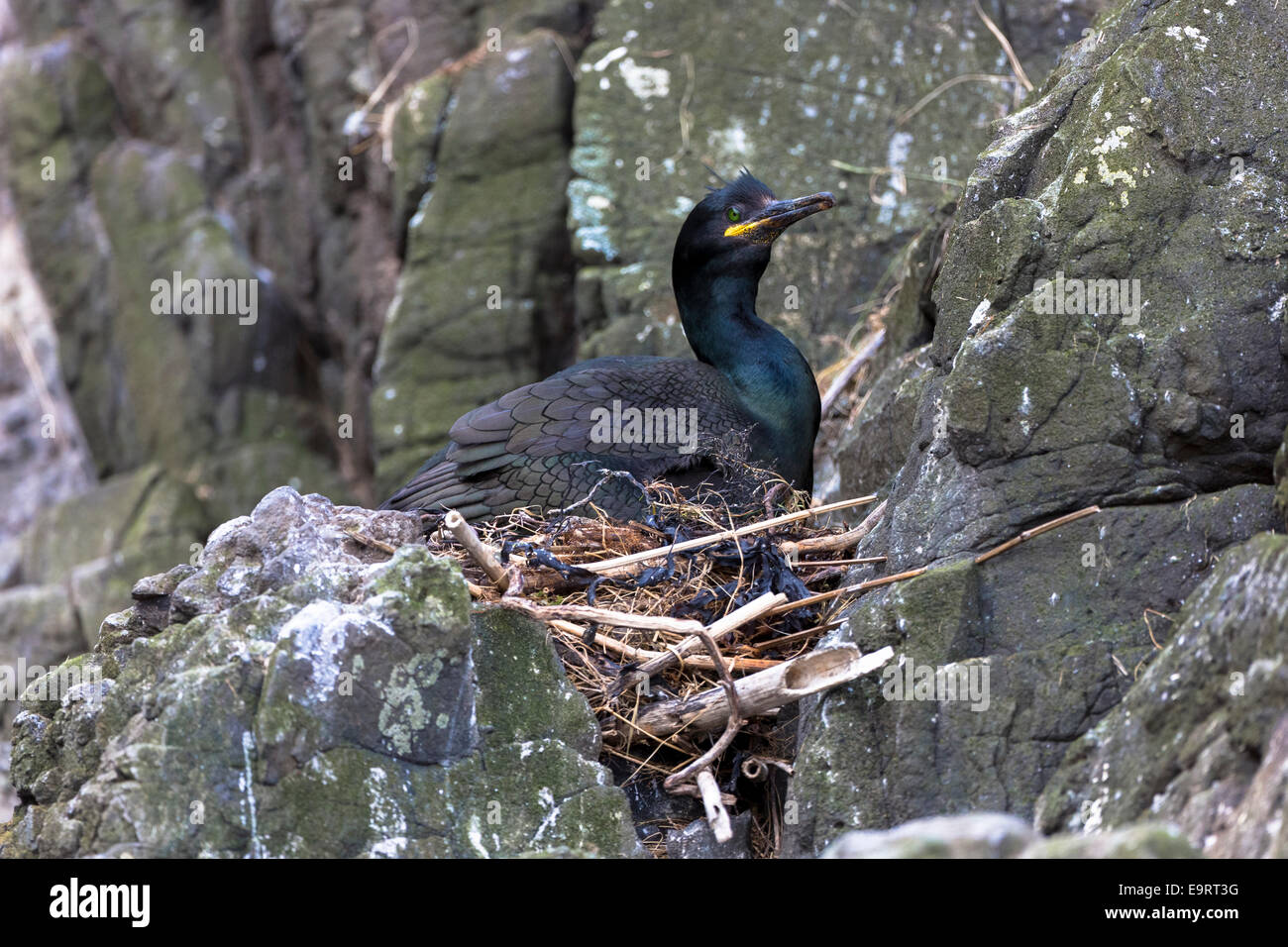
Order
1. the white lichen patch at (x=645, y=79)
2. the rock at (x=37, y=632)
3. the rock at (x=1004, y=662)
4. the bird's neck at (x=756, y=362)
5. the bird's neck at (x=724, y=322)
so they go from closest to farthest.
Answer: the rock at (x=1004, y=662) → the bird's neck at (x=756, y=362) → the bird's neck at (x=724, y=322) → the white lichen patch at (x=645, y=79) → the rock at (x=37, y=632)

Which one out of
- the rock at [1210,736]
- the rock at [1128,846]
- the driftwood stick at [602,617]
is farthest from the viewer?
the driftwood stick at [602,617]

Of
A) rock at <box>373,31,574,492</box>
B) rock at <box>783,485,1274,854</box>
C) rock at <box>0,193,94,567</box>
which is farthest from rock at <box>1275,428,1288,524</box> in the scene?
rock at <box>0,193,94,567</box>

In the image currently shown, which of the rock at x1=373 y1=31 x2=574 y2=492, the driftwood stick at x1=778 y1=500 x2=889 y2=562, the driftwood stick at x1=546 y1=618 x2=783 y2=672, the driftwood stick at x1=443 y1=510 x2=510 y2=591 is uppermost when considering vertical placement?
the rock at x1=373 y1=31 x2=574 y2=492

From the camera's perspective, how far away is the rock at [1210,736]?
3045mm

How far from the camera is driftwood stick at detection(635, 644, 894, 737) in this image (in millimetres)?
4180

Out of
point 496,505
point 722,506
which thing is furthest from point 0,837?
point 722,506

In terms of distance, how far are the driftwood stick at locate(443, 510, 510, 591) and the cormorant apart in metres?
1.03

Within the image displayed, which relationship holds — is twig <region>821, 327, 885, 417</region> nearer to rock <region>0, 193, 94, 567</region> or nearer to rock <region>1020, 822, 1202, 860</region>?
rock <region>1020, 822, 1202, 860</region>

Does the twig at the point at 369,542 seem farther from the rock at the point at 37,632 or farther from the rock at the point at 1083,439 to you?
the rock at the point at 37,632

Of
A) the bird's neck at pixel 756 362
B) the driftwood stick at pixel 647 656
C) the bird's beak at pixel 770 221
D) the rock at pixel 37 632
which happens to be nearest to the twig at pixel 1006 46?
the bird's beak at pixel 770 221

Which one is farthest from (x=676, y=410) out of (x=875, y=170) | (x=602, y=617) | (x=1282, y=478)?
(x=875, y=170)

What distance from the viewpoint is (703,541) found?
17.0 ft
